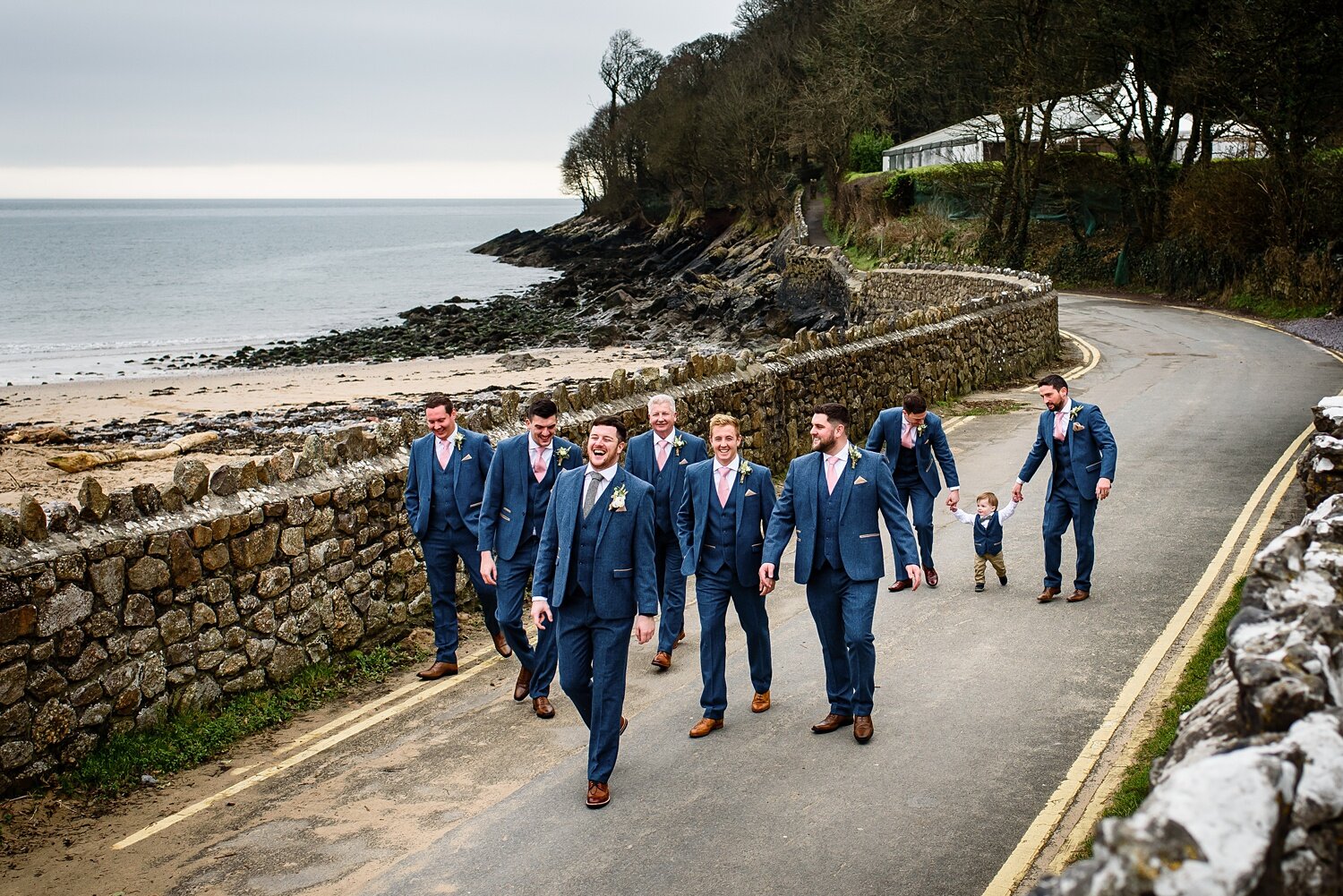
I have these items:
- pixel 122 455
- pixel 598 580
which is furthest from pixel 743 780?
pixel 122 455

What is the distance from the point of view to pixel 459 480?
8789 millimetres

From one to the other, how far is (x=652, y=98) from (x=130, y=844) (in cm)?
9266

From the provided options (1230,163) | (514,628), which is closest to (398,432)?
(514,628)

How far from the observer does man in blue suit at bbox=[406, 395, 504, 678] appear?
8.80 metres

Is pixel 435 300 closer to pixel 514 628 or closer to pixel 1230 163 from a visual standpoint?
pixel 1230 163

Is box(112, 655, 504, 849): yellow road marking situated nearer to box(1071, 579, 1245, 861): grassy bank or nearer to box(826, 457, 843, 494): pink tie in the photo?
box(826, 457, 843, 494): pink tie

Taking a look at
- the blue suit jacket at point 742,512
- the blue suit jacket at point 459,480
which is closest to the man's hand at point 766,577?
the blue suit jacket at point 742,512

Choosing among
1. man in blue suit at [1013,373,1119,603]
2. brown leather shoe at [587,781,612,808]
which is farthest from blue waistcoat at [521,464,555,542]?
man in blue suit at [1013,373,1119,603]

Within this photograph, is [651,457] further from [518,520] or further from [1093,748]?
[1093,748]

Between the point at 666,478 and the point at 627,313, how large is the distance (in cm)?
4494

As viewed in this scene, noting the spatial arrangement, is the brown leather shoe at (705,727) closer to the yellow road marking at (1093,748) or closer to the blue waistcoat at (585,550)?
the blue waistcoat at (585,550)

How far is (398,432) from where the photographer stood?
32.3ft

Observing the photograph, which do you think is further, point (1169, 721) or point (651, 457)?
point (651, 457)

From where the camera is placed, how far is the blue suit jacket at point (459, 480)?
8.80m
